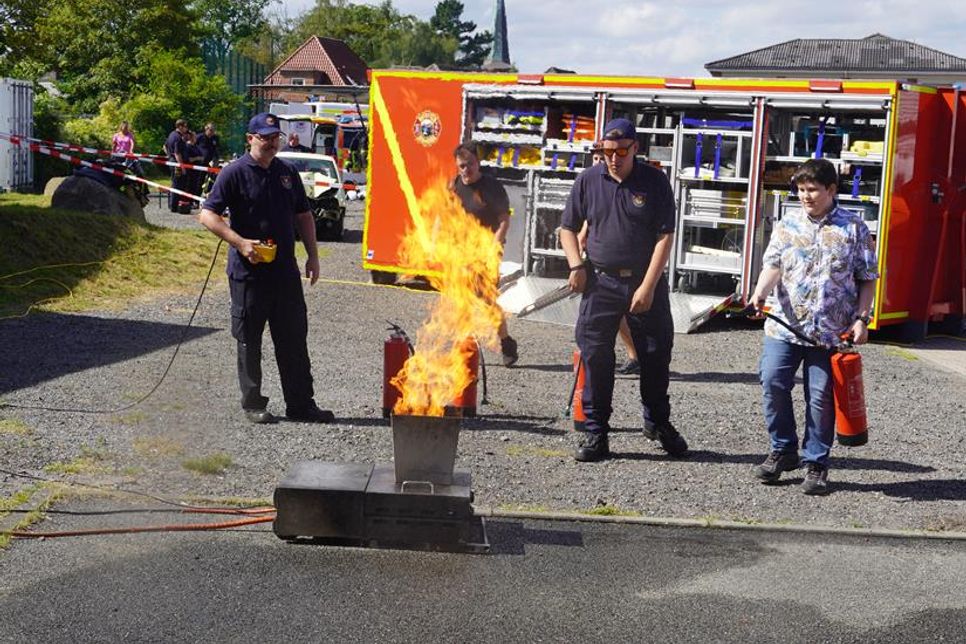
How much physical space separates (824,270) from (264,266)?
3669 mm

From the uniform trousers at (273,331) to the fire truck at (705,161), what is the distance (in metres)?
5.00

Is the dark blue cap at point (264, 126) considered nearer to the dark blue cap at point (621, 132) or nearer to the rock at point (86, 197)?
the dark blue cap at point (621, 132)

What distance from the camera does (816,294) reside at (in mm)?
7641

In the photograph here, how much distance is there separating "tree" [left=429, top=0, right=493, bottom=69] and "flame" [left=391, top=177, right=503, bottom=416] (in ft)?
479

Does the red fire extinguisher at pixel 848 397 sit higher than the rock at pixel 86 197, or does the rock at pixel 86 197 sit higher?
the rock at pixel 86 197

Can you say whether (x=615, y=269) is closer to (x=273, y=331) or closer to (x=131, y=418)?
(x=273, y=331)

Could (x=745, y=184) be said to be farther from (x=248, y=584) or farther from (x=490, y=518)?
(x=248, y=584)

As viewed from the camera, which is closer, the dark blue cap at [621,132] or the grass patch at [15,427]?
Answer: the dark blue cap at [621,132]

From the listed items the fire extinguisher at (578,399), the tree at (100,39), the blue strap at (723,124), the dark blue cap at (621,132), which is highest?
the tree at (100,39)

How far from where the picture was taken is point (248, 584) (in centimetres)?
571

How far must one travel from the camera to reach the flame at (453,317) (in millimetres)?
7477

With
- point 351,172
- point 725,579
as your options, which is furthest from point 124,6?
point 725,579

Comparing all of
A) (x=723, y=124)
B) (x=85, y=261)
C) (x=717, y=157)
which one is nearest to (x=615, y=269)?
(x=717, y=157)

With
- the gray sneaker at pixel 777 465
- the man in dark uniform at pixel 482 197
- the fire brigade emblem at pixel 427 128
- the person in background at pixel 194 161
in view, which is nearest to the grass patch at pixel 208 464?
the gray sneaker at pixel 777 465
